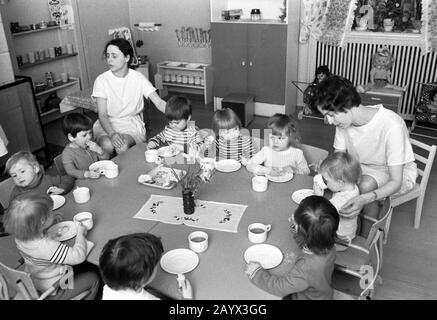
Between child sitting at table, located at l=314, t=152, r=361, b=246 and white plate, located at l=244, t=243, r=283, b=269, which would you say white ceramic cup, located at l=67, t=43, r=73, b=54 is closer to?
child sitting at table, located at l=314, t=152, r=361, b=246

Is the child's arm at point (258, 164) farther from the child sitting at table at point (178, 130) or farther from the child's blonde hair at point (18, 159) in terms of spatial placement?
the child's blonde hair at point (18, 159)

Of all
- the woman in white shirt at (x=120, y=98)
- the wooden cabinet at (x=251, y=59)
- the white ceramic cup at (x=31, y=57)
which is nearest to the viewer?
the woman in white shirt at (x=120, y=98)

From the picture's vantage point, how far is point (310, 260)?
1.83 m

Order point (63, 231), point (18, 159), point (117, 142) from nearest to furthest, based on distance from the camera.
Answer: point (63, 231) → point (18, 159) → point (117, 142)

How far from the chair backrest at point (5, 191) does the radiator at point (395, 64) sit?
14.8 ft

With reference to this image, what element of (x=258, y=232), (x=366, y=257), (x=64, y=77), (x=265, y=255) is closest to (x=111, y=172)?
(x=258, y=232)

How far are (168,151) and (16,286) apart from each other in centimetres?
146

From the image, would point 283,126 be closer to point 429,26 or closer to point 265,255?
point 265,255

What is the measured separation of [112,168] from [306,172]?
129 centimetres

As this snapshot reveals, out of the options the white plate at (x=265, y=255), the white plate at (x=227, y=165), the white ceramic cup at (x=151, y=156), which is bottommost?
the white plate at (x=265, y=255)

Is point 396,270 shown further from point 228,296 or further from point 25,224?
point 25,224

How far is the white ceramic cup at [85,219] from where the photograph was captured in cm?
219

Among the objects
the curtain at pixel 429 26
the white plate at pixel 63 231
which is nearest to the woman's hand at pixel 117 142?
the white plate at pixel 63 231
